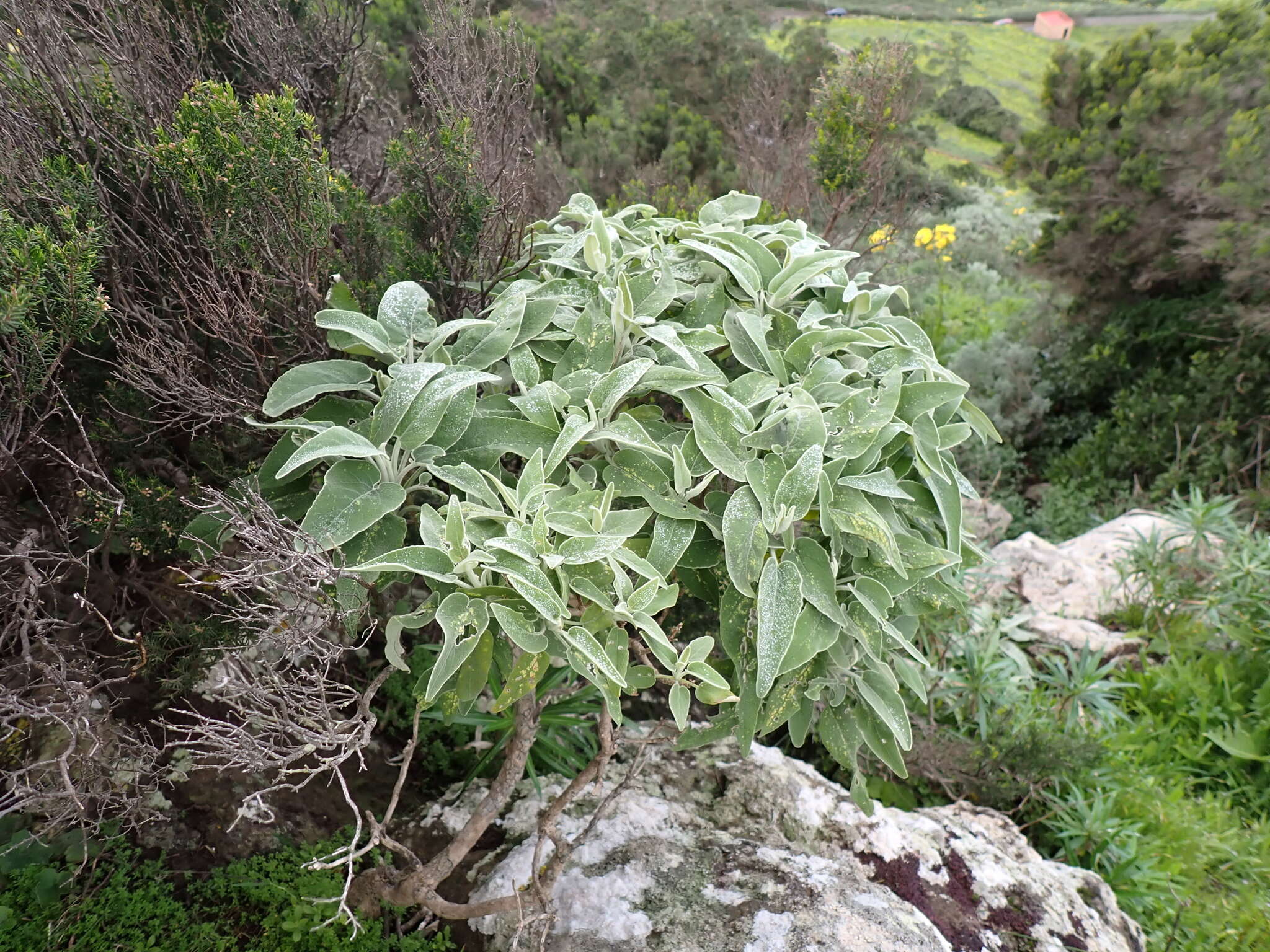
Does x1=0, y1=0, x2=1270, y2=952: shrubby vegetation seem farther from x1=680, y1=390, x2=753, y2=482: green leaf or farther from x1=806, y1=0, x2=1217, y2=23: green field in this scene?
x1=806, y1=0, x2=1217, y2=23: green field

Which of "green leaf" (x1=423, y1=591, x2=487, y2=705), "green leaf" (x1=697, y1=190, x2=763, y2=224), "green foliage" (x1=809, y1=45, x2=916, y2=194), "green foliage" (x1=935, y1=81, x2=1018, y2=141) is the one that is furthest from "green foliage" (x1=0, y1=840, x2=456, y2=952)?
"green foliage" (x1=935, y1=81, x2=1018, y2=141)

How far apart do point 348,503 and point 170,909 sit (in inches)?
47.1

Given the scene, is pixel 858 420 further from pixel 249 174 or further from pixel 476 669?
pixel 249 174

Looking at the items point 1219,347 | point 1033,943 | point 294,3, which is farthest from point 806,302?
point 1219,347

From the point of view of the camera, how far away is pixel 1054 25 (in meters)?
8.38

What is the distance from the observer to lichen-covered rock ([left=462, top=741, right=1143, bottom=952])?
1776 millimetres

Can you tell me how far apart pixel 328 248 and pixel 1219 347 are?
6007 millimetres

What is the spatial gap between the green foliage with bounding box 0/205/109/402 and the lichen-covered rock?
1.48m

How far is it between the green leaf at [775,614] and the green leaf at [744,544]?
33 millimetres

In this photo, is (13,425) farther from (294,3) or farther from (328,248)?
(294,3)

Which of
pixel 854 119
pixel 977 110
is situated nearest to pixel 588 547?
pixel 854 119

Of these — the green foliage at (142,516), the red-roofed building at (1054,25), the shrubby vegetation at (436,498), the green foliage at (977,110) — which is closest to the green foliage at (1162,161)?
the red-roofed building at (1054,25)

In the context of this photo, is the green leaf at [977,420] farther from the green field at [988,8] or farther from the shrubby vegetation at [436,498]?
the green field at [988,8]

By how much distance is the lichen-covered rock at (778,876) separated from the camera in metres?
1.78
